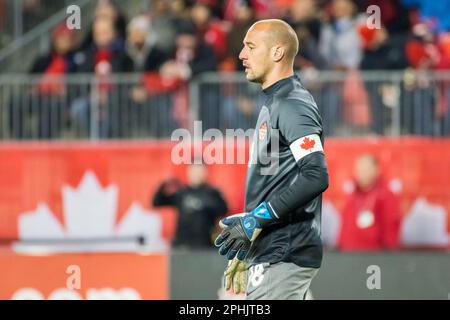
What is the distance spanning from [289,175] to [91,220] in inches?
285

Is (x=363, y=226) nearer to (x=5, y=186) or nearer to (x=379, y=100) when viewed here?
(x=379, y=100)

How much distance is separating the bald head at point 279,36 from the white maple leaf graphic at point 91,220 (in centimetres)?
697

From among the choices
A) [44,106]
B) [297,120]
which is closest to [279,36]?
[297,120]

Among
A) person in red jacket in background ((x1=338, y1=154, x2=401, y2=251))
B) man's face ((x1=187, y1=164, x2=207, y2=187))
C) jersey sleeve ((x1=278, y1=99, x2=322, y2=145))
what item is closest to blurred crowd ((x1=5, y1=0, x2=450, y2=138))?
man's face ((x1=187, y1=164, x2=207, y2=187))

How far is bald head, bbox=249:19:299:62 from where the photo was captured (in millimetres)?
7012

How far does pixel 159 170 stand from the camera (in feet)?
46.3

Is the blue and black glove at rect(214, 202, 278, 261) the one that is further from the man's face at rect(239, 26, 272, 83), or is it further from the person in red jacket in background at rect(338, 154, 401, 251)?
the person in red jacket in background at rect(338, 154, 401, 251)

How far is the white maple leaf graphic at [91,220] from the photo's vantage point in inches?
545

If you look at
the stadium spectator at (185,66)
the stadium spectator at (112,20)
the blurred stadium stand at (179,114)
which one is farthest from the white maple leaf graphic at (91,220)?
the stadium spectator at (112,20)

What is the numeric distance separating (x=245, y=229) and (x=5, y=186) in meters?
7.86

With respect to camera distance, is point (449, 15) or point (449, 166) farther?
point (449, 15)

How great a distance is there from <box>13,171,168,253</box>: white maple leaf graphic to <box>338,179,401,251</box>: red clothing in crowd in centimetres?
238
